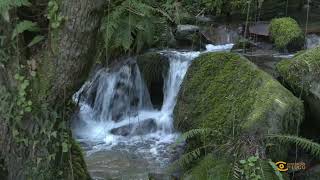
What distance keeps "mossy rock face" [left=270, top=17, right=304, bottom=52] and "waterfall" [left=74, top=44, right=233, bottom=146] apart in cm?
179

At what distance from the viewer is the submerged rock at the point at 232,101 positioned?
4980 mm

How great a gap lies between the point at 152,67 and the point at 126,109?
849 mm

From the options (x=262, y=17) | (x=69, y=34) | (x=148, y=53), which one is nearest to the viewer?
(x=69, y=34)

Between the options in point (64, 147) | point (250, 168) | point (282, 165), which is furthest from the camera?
point (282, 165)

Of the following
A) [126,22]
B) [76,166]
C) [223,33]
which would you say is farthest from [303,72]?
[223,33]

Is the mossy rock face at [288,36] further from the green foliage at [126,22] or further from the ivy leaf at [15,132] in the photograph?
the ivy leaf at [15,132]

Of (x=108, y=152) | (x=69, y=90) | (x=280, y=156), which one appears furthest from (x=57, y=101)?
(x=108, y=152)

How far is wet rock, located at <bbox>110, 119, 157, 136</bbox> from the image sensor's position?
7.51 meters

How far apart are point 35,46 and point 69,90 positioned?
0.40 metres

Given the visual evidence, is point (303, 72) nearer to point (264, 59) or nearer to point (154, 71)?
point (264, 59)

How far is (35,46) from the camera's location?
372cm

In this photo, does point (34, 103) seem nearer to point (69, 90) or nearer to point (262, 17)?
point (69, 90)

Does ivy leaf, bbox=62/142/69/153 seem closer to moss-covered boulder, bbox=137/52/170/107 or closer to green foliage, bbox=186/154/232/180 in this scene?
green foliage, bbox=186/154/232/180

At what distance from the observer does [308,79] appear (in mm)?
5496
